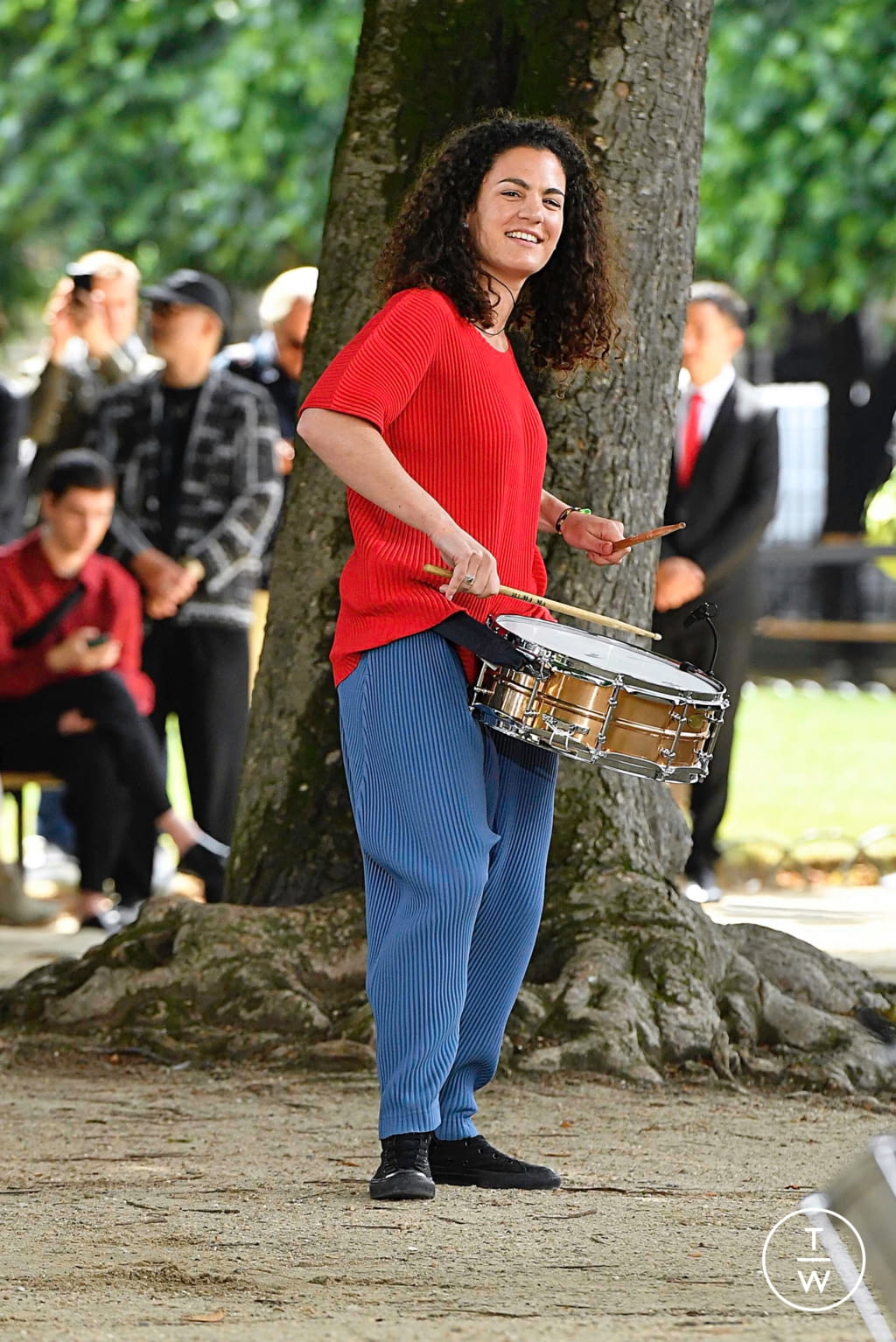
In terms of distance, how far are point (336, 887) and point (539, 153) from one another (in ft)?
8.36

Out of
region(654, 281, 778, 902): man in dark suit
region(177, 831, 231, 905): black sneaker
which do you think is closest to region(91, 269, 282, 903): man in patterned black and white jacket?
region(177, 831, 231, 905): black sneaker

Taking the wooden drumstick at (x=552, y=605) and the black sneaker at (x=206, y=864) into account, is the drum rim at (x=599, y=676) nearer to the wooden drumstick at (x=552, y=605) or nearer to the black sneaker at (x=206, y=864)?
the wooden drumstick at (x=552, y=605)

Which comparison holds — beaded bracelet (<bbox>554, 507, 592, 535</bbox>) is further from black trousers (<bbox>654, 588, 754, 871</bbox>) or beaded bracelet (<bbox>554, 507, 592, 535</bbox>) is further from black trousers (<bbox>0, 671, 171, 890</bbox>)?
black trousers (<bbox>654, 588, 754, 871</bbox>)

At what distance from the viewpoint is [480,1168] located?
4809 mm

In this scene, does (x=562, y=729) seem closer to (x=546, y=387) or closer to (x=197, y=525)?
(x=546, y=387)

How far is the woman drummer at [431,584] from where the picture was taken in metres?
4.58

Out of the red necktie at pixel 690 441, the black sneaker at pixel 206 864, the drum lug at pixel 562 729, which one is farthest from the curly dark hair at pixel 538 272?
the red necktie at pixel 690 441

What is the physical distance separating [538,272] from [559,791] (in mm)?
1906

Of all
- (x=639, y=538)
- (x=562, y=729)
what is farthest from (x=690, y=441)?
(x=562, y=729)

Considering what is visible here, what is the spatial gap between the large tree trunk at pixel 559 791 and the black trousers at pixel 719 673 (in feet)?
10.1

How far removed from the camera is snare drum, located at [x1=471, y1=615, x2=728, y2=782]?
4.41 meters

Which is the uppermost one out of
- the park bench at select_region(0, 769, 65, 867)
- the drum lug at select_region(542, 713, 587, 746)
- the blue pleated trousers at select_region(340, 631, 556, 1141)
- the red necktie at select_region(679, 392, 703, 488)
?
the red necktie at select_region(679, 392, 703, 488)

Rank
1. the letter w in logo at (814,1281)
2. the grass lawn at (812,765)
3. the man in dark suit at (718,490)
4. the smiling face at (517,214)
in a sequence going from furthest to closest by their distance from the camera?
the grass lawn at (812,765) < the man in dark suit at (718,490) < the smiling face at (517,214) < the letter w in logo at (814,1281)

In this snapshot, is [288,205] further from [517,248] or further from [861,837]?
[517,248]
